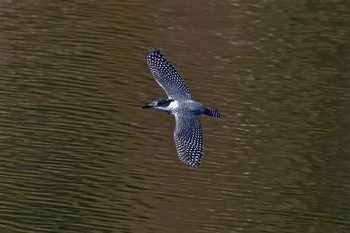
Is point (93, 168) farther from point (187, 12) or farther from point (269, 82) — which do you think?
point (187, 12)

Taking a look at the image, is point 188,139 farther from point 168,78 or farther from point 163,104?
point 168,78

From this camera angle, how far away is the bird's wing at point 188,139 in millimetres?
12664

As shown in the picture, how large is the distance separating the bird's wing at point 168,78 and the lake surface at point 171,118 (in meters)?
1.72

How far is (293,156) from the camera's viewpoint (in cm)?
1709

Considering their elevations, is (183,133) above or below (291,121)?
above

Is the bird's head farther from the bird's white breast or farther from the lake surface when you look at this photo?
the lake surface

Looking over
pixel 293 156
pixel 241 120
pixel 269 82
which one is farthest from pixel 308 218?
pixel 269 82

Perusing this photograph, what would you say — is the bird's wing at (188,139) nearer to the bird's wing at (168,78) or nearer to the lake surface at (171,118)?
the bird's wing at (168,78)

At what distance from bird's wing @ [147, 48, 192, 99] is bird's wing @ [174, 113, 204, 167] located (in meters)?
0.44

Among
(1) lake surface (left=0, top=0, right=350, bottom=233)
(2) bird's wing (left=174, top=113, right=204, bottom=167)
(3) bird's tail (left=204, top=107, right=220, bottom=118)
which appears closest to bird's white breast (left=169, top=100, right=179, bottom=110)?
(2) bird's wing (left=174, top=113, right=204, bottom=167)

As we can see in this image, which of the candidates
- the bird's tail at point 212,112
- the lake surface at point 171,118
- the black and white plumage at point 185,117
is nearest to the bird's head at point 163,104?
the black and white plumage at point 185,117

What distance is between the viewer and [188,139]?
12.9 metres

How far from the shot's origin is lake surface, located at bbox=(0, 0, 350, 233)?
591 inches

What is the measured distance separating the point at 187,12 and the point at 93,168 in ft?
24.1
